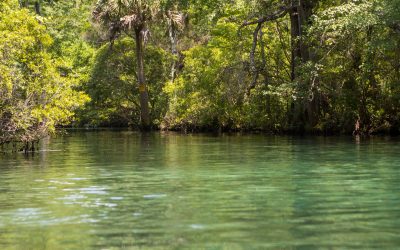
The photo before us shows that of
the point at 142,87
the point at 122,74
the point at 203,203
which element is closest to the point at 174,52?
the point at 122,74

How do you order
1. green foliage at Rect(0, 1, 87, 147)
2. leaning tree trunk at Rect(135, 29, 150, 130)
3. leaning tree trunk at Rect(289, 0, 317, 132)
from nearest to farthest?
green foliage at Rect(0, 1, 87, 147), leaning tree trunk at Rect(289, 0, 317, 132), leaning tree trunk at Rect(135, 29, 150, 130)

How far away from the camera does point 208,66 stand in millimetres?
46812

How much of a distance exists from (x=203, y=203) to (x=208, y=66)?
117ft

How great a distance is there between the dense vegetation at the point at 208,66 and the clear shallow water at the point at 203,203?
3.98 metres

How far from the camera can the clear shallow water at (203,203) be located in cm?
845

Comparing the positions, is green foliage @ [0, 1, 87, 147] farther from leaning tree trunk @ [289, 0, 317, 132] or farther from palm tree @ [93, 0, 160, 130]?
palm tree @ [93, 0, 160, 130]

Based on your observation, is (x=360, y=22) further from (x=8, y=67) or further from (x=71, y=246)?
(x=71, y=246)

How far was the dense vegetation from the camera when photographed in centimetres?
2384

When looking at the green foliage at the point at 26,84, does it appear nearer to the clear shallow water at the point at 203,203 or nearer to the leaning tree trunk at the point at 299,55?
the clear shallow water at the point at 203,203

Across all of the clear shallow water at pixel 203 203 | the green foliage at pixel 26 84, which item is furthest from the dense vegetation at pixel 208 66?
the clear shallow water at pixel 203 203

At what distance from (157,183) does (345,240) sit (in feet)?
22.5

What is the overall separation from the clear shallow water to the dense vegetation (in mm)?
3983

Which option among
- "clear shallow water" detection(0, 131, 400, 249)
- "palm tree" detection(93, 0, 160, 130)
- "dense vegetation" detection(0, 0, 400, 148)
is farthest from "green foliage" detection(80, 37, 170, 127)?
"clear shallow water" detection(0, 131, 400, 249)

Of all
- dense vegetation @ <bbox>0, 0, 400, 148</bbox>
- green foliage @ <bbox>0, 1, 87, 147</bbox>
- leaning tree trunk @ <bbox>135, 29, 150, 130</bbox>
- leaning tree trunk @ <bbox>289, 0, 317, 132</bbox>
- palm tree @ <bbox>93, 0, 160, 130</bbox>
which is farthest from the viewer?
leaning tree trunk @ <bbox>135, 29, 150, 130</bbox>
